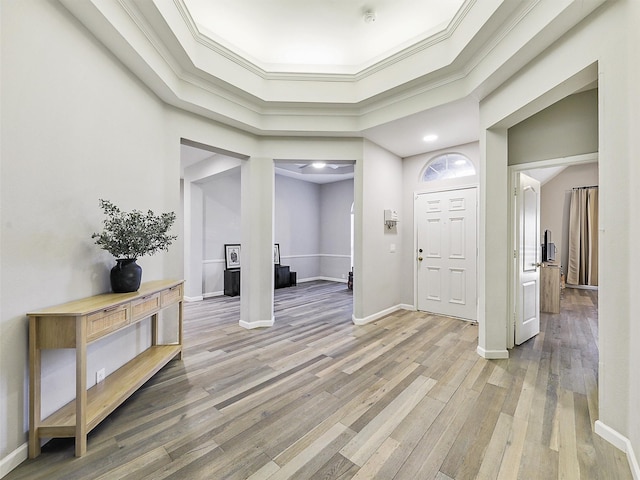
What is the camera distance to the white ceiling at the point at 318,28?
8.70 ft

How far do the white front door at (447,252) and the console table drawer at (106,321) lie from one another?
4.21 meters

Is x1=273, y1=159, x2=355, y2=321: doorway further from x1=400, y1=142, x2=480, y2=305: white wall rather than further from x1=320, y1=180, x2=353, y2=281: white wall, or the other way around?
x1=400, y1=142, x2=480, y2=305: white wall

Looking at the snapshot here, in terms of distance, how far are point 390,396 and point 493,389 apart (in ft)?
3.02

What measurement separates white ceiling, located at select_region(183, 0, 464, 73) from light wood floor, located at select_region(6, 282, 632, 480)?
345 cm

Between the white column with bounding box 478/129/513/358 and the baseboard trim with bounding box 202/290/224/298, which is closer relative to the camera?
the white column with bounding box 478/129/513/358

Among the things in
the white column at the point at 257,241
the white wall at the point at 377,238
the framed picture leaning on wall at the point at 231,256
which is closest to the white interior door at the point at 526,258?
the white wall at the point at 377,238

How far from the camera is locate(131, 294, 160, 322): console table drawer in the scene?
207 cm

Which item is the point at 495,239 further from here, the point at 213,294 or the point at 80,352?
the point at 213,294

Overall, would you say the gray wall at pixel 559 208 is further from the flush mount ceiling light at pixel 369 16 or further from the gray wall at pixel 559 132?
the flush mount ceiling light at pixel 369 16

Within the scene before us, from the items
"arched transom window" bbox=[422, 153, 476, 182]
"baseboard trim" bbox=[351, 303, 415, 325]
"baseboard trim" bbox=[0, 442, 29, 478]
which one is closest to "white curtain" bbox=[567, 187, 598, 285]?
"arched transom window" bbox=[422, 153, 476, 182]

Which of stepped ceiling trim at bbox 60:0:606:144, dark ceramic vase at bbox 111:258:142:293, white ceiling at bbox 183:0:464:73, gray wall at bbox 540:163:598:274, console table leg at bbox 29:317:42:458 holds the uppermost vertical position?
white ceiling at bbox 183:0:464:73

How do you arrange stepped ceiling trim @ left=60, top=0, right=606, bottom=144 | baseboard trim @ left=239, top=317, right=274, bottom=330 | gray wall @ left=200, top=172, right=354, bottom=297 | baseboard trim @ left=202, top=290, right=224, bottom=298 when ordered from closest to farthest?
stepped ceiling trim @ left=60, top=0, right=606, bottom=144
baseboard trim @ left=239, top=317, right=274, bottom=330
baseboard trim @ left=202, top=290, right=224, bottom=298
gray wall @ left=200, top=172, right=354, bottom=297

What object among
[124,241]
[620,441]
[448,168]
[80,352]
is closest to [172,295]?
[124,241]

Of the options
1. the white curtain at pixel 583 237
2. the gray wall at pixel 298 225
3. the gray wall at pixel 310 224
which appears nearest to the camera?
the gray wall at pixel 310 224
